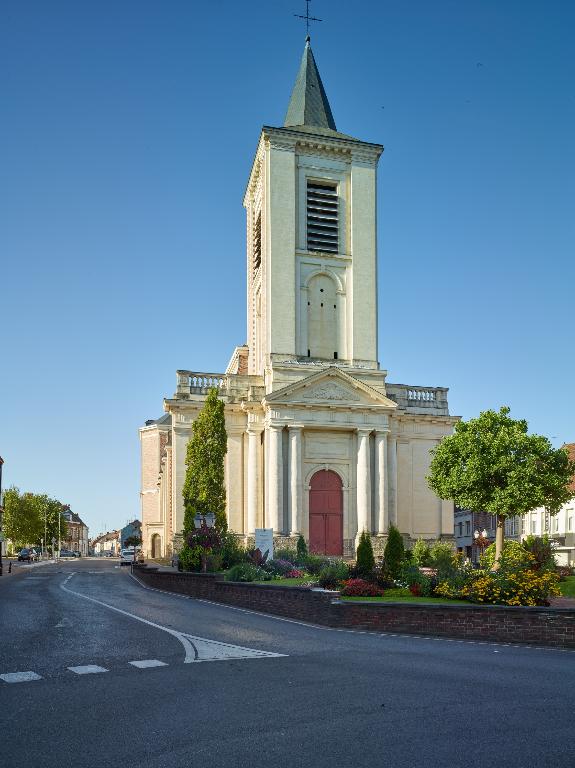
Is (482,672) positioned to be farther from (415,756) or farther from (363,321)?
(363,321)

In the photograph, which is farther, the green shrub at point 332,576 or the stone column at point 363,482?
the stone column at point 363,482

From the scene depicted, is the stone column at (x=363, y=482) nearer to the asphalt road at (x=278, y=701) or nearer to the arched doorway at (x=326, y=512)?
the arched doorway at (x=326, y=512)

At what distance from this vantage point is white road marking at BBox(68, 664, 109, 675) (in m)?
12.8

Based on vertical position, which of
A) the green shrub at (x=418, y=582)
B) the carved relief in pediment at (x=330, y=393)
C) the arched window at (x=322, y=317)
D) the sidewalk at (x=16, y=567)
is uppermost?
the arched window at (x=322, y=317)

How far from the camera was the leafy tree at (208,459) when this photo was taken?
1845 inches

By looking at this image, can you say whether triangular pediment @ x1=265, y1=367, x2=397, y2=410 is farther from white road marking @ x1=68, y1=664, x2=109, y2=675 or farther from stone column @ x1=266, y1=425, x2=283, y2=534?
white road marking @ x1=68, y1=664, x2=109, y2=675

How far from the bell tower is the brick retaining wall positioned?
102 ft

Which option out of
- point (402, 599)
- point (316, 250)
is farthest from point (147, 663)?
point (316, 250)

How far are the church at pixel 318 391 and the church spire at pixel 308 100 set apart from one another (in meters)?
0.18

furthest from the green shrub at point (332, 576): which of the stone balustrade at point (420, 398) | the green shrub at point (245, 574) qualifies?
the stone balustrade at point (420, 398)

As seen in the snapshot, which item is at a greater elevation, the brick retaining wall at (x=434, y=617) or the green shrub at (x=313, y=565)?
the brick retaining wall at (x=434, y=617)

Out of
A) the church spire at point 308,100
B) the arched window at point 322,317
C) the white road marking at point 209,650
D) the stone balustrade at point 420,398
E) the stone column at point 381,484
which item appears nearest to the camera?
the white road marking at point 209,650

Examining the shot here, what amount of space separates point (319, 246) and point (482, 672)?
45.4 meters

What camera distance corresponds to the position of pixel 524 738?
8484 mm
